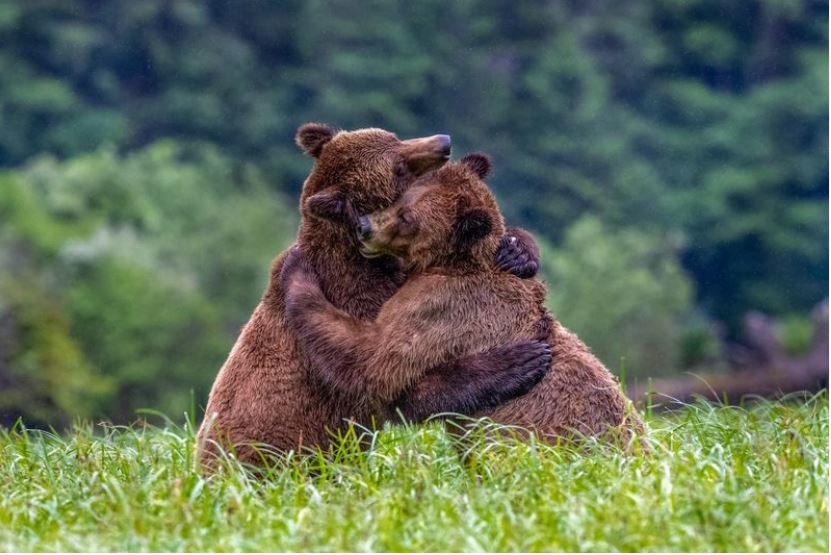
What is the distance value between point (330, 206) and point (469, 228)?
1.59 ft

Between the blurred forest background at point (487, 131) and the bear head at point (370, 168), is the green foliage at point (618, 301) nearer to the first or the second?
the blurred forest background at point (487, 131)

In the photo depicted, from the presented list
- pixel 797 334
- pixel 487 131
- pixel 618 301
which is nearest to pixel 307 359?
pixel 797 334

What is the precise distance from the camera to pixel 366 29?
145 feet

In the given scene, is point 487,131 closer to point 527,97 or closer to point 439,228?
point 527,97

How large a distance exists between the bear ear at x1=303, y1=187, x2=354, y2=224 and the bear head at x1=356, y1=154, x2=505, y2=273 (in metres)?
0.06

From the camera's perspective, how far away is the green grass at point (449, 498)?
4348mm

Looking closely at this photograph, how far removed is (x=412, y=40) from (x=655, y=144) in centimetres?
765

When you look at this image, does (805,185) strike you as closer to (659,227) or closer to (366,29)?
(659,227)

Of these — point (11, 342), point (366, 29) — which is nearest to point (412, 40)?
point (366, 29)

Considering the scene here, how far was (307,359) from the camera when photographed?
546 cm

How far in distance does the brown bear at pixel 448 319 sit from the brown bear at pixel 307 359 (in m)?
0.06

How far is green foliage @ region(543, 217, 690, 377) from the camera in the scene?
30562mm

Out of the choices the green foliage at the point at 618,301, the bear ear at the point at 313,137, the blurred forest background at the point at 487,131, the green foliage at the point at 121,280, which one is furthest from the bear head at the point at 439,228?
the blurred forest background at the point at 487,131

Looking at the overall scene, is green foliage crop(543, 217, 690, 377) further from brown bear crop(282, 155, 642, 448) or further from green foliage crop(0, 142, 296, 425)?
brown bear crop(282, 155, 642, 448)
